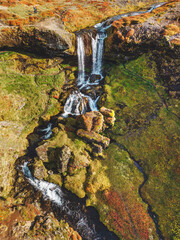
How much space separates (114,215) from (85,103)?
19220 millimetres

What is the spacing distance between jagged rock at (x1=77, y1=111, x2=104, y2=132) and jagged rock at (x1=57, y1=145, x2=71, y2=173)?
4978 millimetres

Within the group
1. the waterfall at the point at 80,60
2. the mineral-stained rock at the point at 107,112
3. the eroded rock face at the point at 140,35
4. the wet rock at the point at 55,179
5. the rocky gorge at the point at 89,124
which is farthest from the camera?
the waterfall at the point at 80,60

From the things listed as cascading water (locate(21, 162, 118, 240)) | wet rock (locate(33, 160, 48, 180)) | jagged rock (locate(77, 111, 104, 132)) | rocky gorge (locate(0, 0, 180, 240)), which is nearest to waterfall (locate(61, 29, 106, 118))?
rocky gorge (locate(0, 0, 180, 240))

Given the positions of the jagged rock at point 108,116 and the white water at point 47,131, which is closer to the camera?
the white water at point 47,131

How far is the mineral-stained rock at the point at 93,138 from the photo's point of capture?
67.3 feet

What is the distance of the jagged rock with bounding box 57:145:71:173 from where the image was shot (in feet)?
58.3

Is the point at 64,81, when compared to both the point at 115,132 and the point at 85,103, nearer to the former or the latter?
the point at 85,103

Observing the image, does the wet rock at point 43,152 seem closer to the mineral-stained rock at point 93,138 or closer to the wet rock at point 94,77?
the mineral-stained rock at point 93,138

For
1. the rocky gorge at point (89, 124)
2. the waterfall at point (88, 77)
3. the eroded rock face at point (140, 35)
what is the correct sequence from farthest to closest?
the eroded rock face at point (140, 35) → the waterfall at point (88, 77) → the rocky gorge at point (89, 124)

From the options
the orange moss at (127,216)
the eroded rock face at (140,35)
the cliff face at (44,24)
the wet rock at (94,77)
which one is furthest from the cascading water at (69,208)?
the eroded rock face at (140,35)

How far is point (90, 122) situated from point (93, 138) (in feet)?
9.13

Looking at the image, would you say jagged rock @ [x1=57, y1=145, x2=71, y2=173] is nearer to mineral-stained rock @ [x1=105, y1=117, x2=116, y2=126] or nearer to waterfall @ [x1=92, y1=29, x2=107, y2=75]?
mineral-stained rock @ [x1=105, y1=117, x2=116, y2=126]

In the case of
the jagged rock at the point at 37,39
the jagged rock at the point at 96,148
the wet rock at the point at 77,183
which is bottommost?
the wet rock at the point at 77,183

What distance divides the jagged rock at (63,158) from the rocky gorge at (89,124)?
135mm
